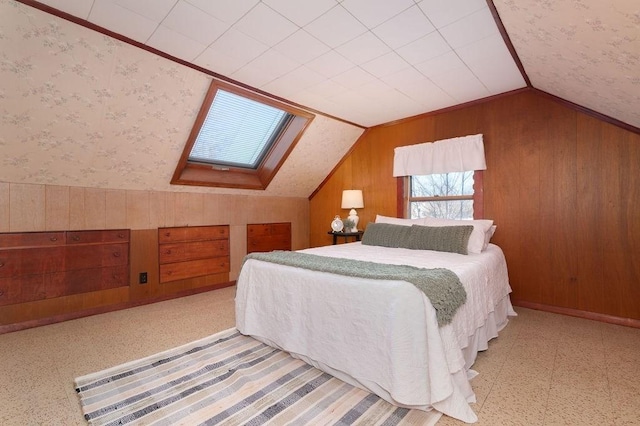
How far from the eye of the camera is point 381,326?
1.59m

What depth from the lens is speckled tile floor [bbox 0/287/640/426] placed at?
4.99 feet

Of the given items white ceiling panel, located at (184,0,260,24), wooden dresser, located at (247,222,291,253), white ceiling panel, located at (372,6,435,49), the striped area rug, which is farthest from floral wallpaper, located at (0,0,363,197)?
the striped area rug

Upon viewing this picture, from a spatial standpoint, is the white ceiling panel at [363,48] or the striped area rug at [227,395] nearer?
the striped area rug at [227,395]

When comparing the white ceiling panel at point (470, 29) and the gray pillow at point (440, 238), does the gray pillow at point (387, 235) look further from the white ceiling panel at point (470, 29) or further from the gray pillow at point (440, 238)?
the white ceiling panel at point (470, 29)

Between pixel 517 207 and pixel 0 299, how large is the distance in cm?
489

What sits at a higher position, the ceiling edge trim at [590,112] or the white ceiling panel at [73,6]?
the white ceiling panel at [73,6]

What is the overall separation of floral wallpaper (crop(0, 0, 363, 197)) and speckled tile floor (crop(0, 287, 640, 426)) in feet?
4.71

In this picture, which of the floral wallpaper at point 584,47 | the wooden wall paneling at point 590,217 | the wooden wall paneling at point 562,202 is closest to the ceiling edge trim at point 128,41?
the floral wallpaper at point 584,47

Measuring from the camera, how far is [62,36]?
198cm

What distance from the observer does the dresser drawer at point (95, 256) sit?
9.50ft

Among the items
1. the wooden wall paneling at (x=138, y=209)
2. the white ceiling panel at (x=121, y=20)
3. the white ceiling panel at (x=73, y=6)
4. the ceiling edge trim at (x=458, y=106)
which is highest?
the white ceiling panel at (x=121, y=20)

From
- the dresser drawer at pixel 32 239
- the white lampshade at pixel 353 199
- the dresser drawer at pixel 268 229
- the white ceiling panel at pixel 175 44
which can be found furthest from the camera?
the dresser drawer at pixel 268 229

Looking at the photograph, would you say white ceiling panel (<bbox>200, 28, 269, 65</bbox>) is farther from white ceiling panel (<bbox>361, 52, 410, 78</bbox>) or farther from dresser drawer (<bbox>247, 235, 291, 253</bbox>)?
dresser drawer (<bbox>247, 235, 291, 253</bbox>)

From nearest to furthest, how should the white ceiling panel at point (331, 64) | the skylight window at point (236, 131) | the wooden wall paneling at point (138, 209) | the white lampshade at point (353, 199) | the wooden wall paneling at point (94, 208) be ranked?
1. the white ceiling panel at point (331, 64)
2. the wooden wall paneling at point (94, 208)
3. the wooden wall paneling at point (138, 209)
4. the skylight window at point (236, 131)
5. the white lampshade at point (353, 199)
